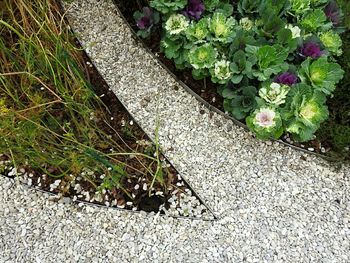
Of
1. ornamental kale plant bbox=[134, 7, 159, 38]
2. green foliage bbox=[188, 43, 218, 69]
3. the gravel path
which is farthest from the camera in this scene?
ornamental kale plant bbox=[134, 7, 159, 38]

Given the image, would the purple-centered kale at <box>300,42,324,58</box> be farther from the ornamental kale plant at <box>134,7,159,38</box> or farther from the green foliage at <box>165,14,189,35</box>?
the ornamental kale plant at <box>134,7,159,38</box>

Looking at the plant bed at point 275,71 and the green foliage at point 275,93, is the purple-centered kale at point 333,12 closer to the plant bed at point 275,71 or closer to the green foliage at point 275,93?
the plant bed at point 275,71

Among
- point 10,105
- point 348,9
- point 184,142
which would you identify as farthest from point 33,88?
point 348,9

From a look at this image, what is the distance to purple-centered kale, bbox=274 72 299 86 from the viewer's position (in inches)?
79.0

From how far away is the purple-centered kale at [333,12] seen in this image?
2.21m

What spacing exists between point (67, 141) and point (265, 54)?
957 millimetres

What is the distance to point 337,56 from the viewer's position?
2316 millimetres

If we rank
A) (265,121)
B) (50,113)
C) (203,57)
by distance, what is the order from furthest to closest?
(50,113) < (203,57) < (265,121)

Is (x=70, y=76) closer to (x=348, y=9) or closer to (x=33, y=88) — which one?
(x=33, y=88)

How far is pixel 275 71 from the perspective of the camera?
200cm

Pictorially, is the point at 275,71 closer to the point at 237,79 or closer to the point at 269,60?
the point at 269,60

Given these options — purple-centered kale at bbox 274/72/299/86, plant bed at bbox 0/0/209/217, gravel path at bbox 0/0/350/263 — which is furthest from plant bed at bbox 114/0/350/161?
plant bed at bbox 0/0/209/217

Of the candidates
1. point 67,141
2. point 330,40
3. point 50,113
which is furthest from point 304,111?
point 50,113

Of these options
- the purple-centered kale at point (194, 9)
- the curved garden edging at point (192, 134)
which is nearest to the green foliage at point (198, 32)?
the purple-centered kale at point (194, 9)
